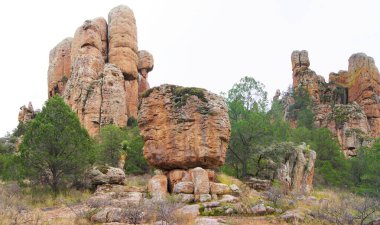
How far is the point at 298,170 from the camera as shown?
87.1ft

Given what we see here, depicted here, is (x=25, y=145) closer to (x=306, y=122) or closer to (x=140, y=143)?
(x=140, y=143)

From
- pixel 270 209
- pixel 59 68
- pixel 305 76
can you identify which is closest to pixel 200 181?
pixel 270 209

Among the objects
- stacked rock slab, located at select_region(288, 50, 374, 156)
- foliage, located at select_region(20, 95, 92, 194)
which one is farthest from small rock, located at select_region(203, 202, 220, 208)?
stacked rock slab, located at select_region(288, 50, 374, 156)

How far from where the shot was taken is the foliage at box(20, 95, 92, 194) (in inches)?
813

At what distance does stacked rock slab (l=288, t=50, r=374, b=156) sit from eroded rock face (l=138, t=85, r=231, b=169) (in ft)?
107

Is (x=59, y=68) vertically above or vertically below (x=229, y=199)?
above

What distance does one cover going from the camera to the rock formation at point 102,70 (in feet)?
154

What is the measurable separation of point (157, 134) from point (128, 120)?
29.2 meters

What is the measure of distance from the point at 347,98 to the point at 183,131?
4584 centimetres

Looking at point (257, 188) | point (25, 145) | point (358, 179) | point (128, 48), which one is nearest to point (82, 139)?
point (25, 145)

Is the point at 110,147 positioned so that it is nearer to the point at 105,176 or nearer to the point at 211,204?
the point at 105,176

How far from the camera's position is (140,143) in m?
31.0

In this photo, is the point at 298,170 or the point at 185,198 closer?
the point at 185,198

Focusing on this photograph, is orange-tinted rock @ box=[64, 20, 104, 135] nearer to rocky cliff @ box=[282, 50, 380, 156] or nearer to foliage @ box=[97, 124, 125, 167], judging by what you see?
foliage @ box=[97, 124, 125, 167]
